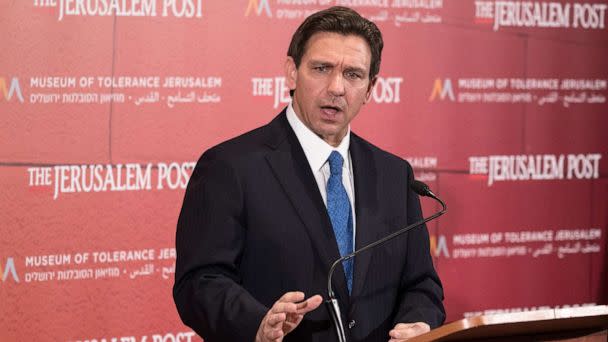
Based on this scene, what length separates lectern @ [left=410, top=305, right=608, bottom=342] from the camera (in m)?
2.01

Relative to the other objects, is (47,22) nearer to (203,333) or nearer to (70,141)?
(70,141)

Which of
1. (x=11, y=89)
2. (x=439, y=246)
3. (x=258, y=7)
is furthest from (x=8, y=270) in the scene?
(x=439, y=246)

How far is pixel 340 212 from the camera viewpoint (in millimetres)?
2777

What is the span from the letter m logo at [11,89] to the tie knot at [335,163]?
1.60 metres

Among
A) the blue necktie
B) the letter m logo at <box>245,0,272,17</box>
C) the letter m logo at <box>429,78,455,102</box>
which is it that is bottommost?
the blue necktie

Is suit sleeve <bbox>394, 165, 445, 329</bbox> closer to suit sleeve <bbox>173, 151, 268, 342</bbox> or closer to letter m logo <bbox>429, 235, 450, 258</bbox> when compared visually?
suit sleeve <bbox>173, 151, 268, 342</bbox>

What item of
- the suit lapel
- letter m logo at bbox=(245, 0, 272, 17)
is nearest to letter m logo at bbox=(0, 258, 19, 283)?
letter m logo at bbox=(245, 0, 272, 17)

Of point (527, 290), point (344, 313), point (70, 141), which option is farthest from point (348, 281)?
point (527, 290)

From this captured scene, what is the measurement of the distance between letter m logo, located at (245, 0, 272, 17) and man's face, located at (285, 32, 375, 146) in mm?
1490

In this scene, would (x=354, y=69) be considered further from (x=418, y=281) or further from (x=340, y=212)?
(x=418, y=281)

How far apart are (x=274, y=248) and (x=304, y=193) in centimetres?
18

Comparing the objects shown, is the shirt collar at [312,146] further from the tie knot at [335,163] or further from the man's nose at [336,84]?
the man's nose at [336,84]

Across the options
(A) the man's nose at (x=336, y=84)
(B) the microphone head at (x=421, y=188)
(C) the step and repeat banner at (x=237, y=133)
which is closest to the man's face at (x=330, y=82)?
(A) the man's nose at (x=336, y=84)

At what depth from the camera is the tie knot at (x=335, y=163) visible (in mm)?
2822
